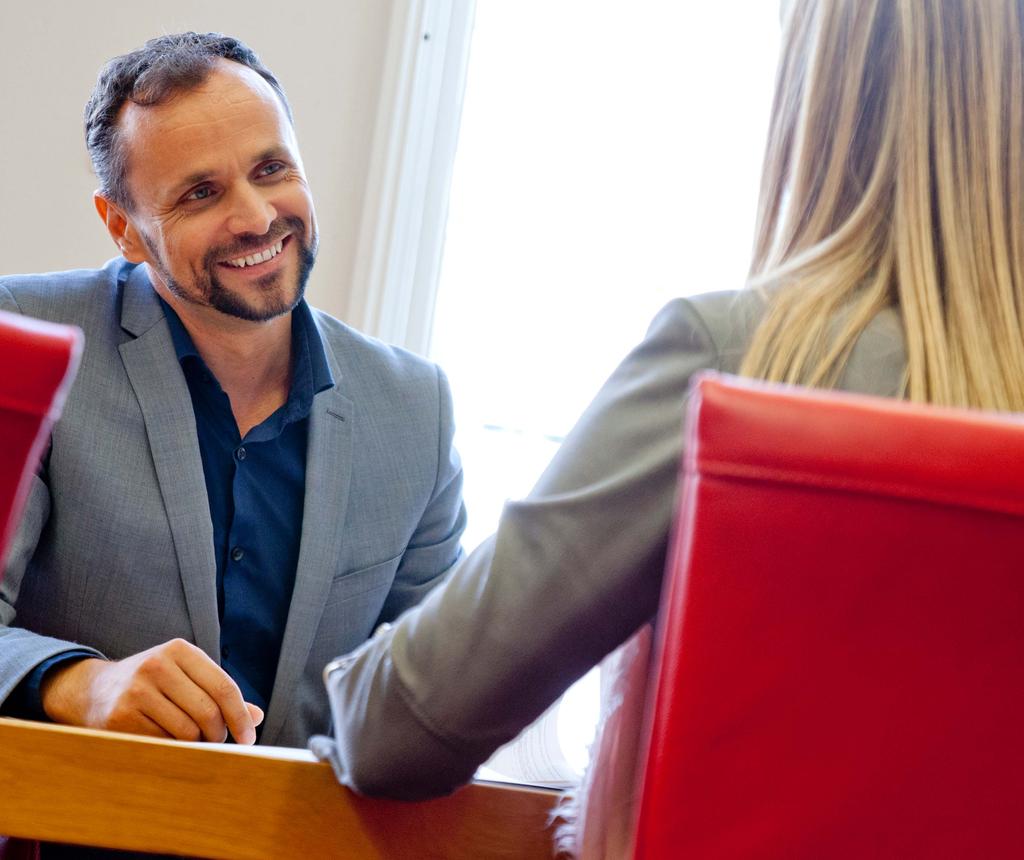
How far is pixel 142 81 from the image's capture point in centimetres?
184

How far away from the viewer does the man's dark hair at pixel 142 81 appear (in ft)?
6.05

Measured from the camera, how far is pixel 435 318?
2.84 meters

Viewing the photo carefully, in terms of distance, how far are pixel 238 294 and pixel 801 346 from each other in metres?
1.09

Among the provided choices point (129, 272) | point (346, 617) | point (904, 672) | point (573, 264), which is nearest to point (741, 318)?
point (904, 672)

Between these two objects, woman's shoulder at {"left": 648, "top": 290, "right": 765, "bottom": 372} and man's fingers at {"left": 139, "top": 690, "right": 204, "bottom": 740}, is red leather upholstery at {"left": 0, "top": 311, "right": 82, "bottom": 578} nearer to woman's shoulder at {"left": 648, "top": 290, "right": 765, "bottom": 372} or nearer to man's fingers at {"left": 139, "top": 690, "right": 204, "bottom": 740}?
woman's shoulder at {"left": 648, "top": 290, "right": 765, "bottom": 372}

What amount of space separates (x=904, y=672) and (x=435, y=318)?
7.27 ft

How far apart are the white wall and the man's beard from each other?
937 millimetres

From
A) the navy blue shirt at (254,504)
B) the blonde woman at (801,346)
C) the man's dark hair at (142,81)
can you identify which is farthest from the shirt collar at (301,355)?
the blonde woman at (801,346)

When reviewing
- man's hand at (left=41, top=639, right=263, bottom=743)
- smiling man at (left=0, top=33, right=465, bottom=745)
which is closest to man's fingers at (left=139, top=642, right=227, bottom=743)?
man's hand at (left=41, top=639, right=263, bottom=743)

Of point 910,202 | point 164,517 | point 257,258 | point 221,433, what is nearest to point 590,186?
point 257,258

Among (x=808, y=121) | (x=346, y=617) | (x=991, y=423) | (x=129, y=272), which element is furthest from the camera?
(x=129, y=272)

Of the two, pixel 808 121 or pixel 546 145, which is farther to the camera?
pixel 546 145

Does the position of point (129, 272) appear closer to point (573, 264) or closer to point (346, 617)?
point (346, 617)

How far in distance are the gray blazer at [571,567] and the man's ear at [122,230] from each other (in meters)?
1.17
